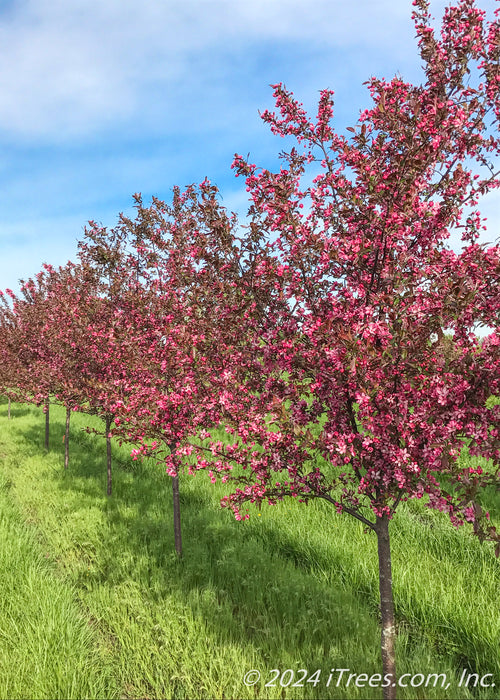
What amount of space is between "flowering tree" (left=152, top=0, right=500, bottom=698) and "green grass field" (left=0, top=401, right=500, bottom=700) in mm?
1202

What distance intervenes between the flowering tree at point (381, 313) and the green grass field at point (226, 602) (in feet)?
3.94

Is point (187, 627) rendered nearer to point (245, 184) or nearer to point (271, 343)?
point (271, 343)

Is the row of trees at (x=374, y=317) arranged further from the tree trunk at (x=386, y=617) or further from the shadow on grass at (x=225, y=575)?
the shadow on grass at (x=225, y=575)

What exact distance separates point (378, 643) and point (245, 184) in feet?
15.2

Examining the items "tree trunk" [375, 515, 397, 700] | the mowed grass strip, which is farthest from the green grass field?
"tree trunk" [375, 515, 397, 700]

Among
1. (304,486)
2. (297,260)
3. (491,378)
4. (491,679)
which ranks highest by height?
(297,260)

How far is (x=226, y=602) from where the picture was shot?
16.3 feet

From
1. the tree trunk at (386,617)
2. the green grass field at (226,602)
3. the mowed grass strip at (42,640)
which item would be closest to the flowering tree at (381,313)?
the tree trunk at (386,617)

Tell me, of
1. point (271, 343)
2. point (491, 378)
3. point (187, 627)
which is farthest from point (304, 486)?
point (187, 627)

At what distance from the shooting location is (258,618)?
462cm

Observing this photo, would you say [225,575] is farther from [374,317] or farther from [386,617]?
[374,317]

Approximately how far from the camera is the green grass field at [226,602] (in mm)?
3945

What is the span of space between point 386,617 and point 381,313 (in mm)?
2474

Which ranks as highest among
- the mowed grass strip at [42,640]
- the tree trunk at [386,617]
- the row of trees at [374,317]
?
the row of trees at [374,317]
